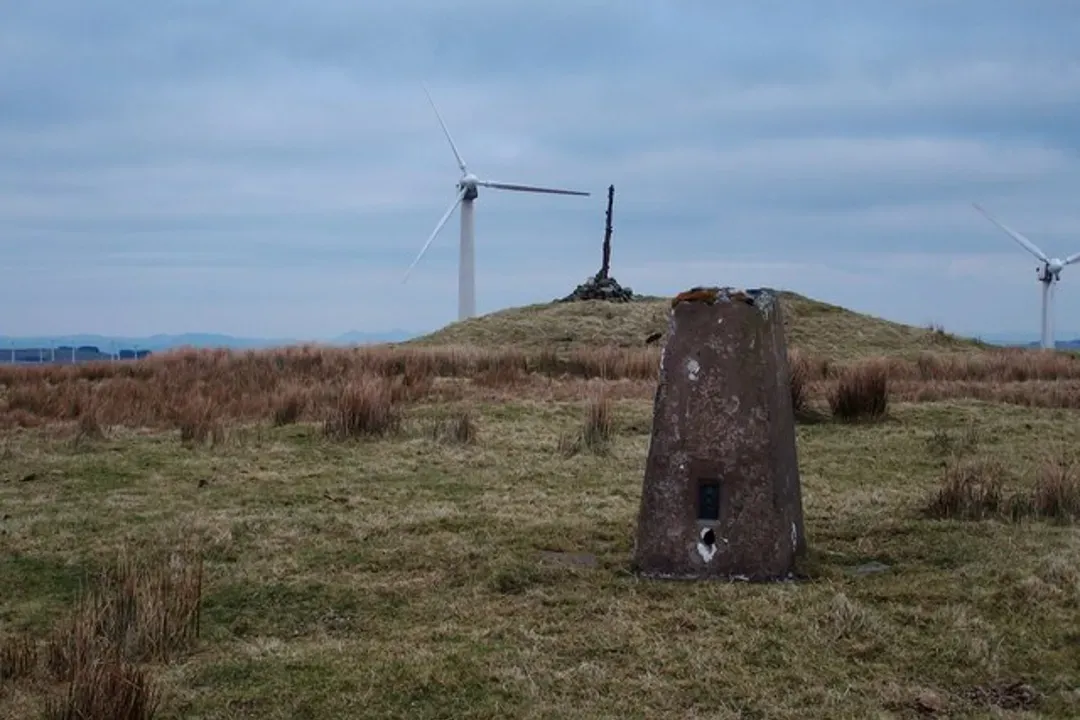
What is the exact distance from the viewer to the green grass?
17.4 ft

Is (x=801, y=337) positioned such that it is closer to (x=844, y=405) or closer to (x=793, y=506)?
(x=844, y=405)

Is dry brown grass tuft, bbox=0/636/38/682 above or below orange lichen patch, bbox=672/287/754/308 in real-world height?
below

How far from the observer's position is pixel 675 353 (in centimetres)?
725

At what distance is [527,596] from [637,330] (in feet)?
91.3

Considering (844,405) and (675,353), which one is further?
(844,405)

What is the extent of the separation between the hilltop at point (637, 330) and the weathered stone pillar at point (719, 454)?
77.9 ft

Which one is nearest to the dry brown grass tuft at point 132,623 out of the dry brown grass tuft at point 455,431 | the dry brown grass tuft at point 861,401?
→ the dry brown grass tuft at point 455,431

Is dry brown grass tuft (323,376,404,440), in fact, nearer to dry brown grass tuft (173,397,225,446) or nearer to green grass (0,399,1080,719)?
dry brown grass tuft (173,397,225,446)

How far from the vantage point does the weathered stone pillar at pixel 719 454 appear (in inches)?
277

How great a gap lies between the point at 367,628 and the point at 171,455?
21.0 ft

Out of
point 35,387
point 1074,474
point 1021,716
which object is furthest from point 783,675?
point 35,387

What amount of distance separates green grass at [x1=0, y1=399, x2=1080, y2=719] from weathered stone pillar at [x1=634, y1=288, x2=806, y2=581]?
274 millimetres

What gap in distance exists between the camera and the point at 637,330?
34312 mm

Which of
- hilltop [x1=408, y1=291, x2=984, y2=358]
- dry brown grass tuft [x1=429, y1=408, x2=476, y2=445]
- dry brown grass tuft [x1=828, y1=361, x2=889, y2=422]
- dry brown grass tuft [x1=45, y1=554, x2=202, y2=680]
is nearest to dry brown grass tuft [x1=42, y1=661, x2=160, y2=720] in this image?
dry brown grass tuft [x1=45, y1=554, x2=202, y2=680]
